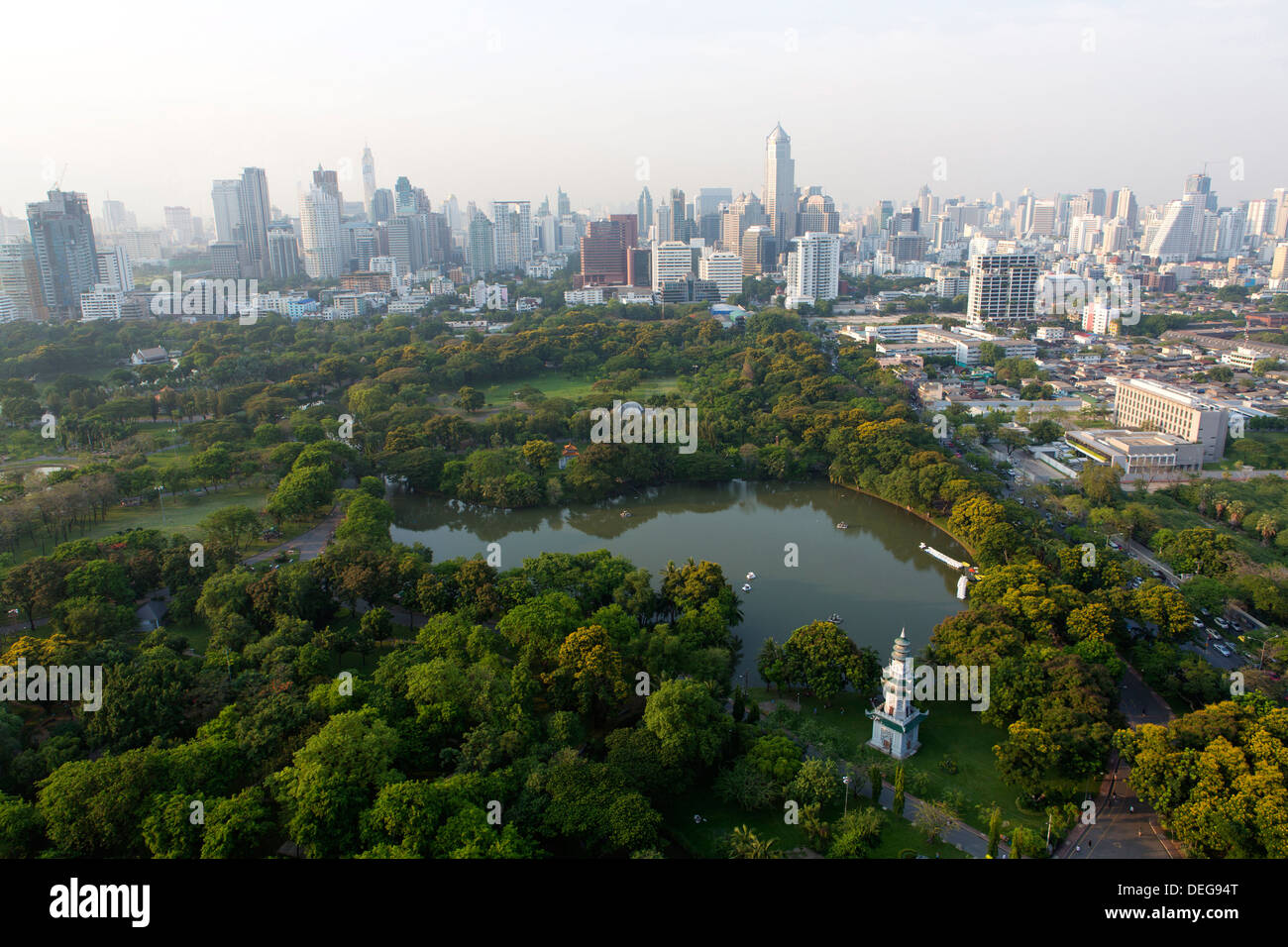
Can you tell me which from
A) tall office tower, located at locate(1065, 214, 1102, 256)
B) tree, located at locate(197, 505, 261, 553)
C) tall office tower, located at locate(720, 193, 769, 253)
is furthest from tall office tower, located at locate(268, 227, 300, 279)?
tall office tower, located at locate(1065, 214, 1102, 256)

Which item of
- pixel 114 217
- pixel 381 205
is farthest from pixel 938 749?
pixel 114 217

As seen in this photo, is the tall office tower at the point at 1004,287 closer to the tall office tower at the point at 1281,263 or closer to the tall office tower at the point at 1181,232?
the tall office tower at the point at 1281,263

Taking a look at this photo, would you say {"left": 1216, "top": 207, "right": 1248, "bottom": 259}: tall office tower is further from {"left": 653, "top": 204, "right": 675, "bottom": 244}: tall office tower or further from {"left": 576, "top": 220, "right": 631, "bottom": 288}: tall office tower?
{"left": 576, "top": 220, "right": 631, "bottom": 288}: tall office tower

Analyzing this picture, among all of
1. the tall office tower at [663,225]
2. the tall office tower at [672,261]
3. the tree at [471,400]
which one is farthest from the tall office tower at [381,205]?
the tree at [471,400]

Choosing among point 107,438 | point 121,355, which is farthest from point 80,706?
point 121,355

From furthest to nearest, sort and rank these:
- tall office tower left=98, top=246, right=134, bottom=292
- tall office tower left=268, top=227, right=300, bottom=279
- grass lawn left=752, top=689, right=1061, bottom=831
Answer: tall office tower left=268, top=227, right=300, bottom=279 < tall office tower left=98, top=246, right=134, bottom=292 < grass lawn left=752, top=689, right=1061, bottom=831
